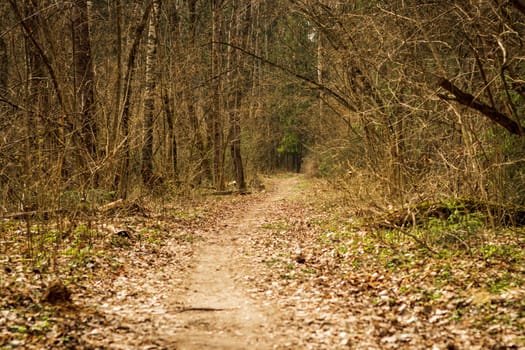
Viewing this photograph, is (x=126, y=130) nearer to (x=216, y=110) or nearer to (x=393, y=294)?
(x=216, y=110)

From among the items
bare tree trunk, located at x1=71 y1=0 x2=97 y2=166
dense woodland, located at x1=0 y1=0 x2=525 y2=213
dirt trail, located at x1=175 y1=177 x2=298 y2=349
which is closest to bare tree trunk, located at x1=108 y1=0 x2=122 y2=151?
dense woodland, located at x1=0 y1=0 x2=525 y2=213

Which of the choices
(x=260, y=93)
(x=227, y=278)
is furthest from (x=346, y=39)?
(x=260, y=93)

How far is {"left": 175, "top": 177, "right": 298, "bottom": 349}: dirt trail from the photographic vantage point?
5.31 meters

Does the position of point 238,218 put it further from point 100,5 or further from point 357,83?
point 100,5

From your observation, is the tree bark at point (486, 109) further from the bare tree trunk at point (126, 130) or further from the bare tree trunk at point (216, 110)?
the bare tree trunk at point (216, 110)

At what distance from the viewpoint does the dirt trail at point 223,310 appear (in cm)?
531

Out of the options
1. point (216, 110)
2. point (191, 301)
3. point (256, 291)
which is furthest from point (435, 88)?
point (216, 110)

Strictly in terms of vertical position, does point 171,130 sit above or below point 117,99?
below

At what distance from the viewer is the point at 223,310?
6.36 m

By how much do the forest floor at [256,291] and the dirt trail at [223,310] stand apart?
2 centimetres


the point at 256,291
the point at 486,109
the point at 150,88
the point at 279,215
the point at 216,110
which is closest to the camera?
the point at 256,291

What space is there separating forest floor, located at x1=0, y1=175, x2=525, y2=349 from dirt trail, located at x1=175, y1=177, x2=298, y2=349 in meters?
0.02

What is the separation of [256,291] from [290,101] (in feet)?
48.1

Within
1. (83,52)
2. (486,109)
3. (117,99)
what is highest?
(83,52)
